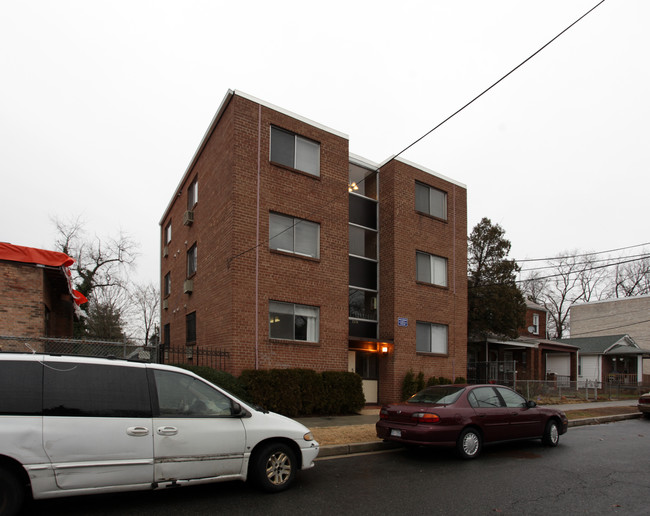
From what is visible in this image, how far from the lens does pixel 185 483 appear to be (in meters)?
5.52

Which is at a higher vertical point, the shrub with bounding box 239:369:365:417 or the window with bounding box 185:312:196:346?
the window with bounding box 185:312:196:346

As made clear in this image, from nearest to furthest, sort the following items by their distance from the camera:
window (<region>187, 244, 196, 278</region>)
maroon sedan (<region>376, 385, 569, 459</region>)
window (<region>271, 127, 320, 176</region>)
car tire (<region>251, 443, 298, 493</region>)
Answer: car tire (<region>251, 443, 298, 493</region>), maroon sedan (<region>376, 385, 569, 459</region>), window (<region>271, 127, 320, 176</region>), window (<region>187, 244, 196, 278</region>)

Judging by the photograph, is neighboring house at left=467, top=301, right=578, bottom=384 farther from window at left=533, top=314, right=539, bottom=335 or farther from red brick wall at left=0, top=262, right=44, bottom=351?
red brick wall at left=0, top=262, right=44, bottom=351

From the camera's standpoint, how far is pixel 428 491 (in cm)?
626

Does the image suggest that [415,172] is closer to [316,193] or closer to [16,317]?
[316,193]

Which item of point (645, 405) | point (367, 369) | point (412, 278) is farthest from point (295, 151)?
point (645, 405)

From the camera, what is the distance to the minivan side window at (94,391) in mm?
5055

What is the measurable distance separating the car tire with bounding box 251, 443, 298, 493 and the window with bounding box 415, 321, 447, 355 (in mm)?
11360

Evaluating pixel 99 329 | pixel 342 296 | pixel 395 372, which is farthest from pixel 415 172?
pixel 99 329

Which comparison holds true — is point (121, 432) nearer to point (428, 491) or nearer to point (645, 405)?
point (428, 491)

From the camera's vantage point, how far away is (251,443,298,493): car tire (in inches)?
235

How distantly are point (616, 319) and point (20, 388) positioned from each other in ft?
152

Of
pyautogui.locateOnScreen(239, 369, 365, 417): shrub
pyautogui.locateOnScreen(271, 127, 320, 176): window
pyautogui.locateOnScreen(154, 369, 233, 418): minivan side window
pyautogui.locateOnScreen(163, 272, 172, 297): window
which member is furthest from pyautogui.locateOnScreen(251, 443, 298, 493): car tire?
pyautogui.locateOnScreen(163, 272, 172, 297): window

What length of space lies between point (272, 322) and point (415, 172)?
8.28m
